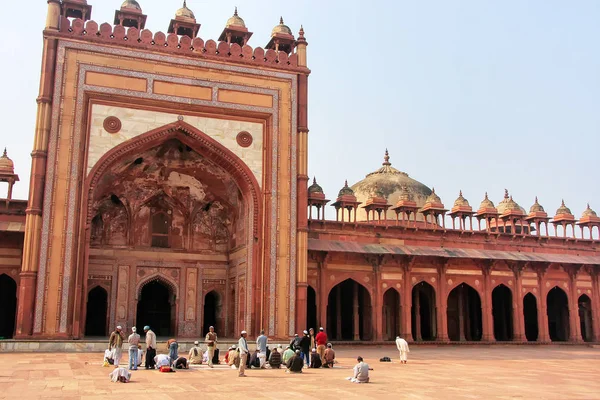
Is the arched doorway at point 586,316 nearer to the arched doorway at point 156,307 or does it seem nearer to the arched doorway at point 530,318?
the arched doorway at point 530,318

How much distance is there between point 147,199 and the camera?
21734 millimetres

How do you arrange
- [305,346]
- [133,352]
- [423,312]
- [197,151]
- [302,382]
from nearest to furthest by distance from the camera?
1. [302,382]
2. [133,352]
3. [305,346]
4. [197,151]
5. [423,312]

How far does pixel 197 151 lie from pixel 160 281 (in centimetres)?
478

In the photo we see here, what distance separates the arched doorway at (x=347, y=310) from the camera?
23245mm

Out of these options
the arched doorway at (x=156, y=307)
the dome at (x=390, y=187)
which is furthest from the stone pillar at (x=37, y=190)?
the dome at (x=390, y=187)

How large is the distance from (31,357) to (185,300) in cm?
781

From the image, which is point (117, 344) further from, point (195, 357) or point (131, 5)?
point (131, 5)

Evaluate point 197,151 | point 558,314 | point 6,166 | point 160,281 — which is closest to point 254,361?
point 197,151

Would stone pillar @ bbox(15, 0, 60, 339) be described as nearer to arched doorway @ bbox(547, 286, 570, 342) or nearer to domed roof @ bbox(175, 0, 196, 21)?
domed roof @ bbox(175, 0, 196, 21)

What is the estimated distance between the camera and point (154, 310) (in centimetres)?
2233

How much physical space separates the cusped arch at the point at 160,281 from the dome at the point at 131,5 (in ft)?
27.2

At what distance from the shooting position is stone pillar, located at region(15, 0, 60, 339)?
1630 centimetres

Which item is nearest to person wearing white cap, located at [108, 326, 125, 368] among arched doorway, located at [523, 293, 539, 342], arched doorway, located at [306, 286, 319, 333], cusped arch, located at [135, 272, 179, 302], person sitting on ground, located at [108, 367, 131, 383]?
person sitting on ground, located at [108, 367, 131, 383]

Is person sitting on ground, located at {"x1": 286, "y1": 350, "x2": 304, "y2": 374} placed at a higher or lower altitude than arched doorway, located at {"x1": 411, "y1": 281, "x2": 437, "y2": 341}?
lower
